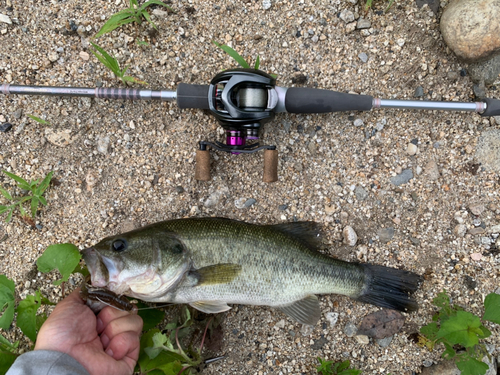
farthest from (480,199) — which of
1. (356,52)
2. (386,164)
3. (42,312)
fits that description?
(42,312)

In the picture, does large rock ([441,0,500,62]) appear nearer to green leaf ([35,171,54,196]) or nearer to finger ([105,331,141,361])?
finger ([105,331,141,361])

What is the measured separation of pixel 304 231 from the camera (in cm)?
288

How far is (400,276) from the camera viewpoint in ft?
9.58

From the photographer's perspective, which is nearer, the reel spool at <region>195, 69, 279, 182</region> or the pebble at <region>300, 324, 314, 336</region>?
the reel spool at <region>195, 69, 279, 182</region>

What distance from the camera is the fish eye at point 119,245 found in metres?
2.40

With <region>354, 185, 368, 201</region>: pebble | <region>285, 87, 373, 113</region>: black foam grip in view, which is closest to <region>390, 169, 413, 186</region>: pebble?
<region>354, 185, 368, 201</region>: pebble

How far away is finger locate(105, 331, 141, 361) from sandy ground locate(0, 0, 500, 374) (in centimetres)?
81

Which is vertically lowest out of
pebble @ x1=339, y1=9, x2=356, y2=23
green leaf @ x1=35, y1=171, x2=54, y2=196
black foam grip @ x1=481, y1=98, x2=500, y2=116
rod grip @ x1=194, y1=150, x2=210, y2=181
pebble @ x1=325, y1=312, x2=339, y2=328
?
pebble @ x1=325, y1=312, x2=339, y2=328

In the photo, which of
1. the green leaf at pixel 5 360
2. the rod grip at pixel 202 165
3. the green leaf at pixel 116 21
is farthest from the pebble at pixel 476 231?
the green leaf at pixel 5 360

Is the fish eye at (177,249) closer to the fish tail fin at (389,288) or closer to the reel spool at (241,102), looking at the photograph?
the reel spool at (241,102)

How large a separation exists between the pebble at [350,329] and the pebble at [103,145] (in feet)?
8.85

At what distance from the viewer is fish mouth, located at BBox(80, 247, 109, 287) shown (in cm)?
231

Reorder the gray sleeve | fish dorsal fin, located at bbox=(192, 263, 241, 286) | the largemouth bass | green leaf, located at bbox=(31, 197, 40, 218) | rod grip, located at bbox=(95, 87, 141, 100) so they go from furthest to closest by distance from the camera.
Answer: green leaf, located at bbox=(31, 197, 40, 218), rod grip, located at bbox=(95, 87, 141, 100), fish dorsal fin, located at bbox=(192, 263, 241, 286), the largemouth bass, the gray sleeve

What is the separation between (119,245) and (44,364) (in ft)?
2.89
